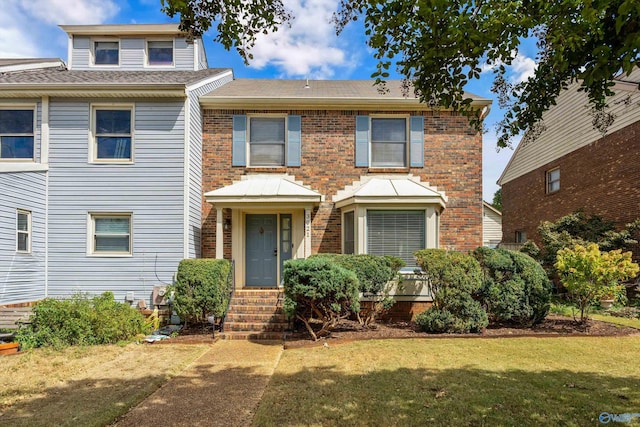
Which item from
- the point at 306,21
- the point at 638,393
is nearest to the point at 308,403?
the point at 638,393

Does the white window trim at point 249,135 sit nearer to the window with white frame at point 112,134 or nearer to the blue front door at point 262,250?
the blue front door at point 262,250

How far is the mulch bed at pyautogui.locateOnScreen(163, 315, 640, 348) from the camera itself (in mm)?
7500

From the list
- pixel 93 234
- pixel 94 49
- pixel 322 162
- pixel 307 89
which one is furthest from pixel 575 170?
pixel 94 49

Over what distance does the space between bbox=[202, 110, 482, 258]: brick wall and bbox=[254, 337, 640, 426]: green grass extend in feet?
13.5

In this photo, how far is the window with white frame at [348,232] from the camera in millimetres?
10047

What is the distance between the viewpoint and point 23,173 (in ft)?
28.9

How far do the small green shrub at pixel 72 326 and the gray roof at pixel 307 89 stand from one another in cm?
603

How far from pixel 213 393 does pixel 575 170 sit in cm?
1591

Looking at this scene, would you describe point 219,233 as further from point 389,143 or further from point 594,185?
point 594,185

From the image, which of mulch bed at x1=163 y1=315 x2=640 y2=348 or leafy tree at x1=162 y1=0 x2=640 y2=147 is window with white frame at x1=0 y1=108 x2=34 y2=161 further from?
leafy tree at x1=162 y1=0 x2=640 y2=147

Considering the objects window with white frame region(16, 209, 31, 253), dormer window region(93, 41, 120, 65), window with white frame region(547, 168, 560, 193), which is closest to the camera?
window with white frame region(16, 209, 31, 253)

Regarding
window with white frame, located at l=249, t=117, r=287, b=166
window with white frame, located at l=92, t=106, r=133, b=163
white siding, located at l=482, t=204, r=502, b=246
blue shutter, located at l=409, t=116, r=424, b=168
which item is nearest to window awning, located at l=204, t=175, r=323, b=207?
window with white frame, located at l=249, t=117, r=287, b=166

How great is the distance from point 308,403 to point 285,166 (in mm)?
7302

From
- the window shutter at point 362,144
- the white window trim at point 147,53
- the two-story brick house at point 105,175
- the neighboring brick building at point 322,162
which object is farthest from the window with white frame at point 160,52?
the window shutter at point 362,144
